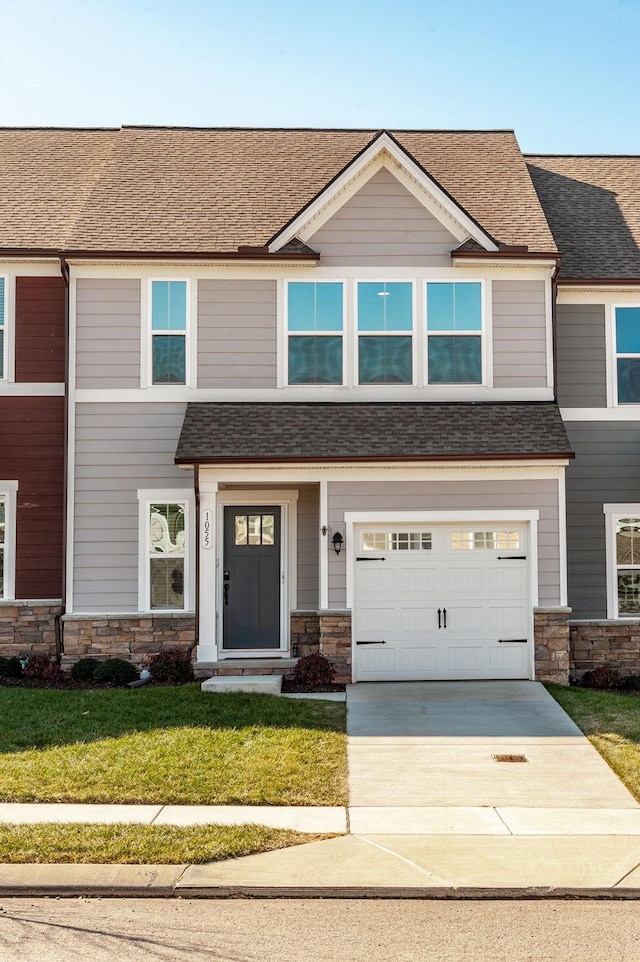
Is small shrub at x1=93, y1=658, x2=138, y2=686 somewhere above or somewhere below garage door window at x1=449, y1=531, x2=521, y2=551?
below

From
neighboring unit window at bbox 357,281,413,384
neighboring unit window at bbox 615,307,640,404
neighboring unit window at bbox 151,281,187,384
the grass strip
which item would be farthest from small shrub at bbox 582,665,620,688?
neighboring unit window at bbox 151,281,187,384

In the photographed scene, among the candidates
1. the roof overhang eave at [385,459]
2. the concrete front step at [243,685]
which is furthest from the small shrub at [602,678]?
the concrete front step at [243,685]

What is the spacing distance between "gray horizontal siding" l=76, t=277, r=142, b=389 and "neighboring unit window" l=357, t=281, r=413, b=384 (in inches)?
141

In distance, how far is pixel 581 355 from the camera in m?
14.1

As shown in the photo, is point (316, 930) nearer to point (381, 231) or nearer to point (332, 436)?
point (332, 436)

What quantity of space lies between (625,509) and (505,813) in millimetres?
7732

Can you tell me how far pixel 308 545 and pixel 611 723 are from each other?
5.35 meters

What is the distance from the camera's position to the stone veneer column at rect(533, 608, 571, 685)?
12.3 m

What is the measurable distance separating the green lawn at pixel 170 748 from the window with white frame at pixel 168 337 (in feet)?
16.5

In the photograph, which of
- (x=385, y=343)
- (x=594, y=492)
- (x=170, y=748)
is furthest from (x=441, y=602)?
(x=170, y=748)

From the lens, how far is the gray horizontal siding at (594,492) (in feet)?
45.2

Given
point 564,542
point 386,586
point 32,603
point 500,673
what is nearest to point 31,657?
point 32,603

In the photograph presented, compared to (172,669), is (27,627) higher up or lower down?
higher up

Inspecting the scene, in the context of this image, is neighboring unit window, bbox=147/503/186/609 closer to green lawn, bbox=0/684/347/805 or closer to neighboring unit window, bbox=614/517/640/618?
green lawn, bbox=0/684/347/805
